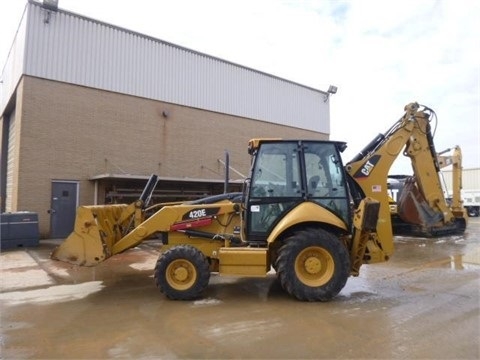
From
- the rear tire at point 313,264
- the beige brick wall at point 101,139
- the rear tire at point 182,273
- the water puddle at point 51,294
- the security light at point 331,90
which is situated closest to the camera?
the rear tire at point 313,264

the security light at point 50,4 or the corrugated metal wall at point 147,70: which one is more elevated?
the security light at point 50,4

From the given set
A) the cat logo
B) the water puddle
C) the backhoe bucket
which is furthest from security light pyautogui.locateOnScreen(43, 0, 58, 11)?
the backhoe bucket

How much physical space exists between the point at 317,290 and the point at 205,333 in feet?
6.77

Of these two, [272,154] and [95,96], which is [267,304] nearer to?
[272,154]

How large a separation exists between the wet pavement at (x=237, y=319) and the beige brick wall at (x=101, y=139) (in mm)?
6239

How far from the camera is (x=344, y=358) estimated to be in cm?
411

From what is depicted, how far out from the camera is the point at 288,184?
6.42 m

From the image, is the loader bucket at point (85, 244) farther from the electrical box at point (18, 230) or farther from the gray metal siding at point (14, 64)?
the gray metal siding at point (14, 64)

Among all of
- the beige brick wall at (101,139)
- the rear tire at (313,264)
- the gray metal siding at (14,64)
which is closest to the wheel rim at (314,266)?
the rear tire at (313,264)

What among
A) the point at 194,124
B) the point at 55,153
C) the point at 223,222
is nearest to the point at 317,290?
the point at 223,222

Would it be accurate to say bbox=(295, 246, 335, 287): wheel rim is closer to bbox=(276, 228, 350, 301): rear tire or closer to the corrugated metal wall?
bbox=(276, 228, 350, 301): rear tire

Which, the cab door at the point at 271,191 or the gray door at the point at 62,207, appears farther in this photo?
the gray door at the point at 62,207

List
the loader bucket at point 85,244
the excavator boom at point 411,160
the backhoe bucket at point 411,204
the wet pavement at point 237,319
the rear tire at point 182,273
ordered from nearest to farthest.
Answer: the wet pavement at point 237,319 → the rear tire at point 182,273 → the loader bucket at point 85,244 → the excavator boom at point 411,160 → the backhoe bucket at point 411,204

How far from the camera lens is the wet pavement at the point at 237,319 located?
4336 millimetres
